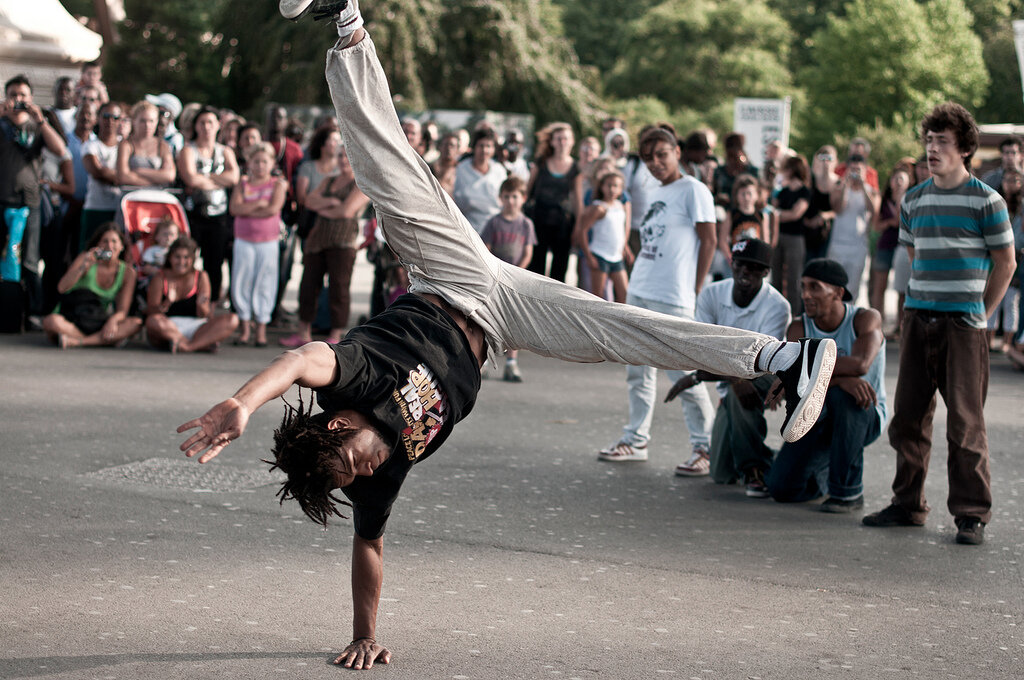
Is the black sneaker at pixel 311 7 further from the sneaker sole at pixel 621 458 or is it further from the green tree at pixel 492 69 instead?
the green tree at pixel 492 69

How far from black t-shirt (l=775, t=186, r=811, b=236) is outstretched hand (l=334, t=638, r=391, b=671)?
9808 mm

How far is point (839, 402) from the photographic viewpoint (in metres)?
6.82

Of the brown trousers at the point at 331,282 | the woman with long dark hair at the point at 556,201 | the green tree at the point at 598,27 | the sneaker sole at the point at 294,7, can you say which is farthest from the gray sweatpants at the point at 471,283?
the green tree at the point at 598,27

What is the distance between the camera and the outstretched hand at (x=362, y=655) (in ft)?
14.4

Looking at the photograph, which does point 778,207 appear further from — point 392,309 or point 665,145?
point 392,309

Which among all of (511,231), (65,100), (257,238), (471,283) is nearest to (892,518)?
(471,283)

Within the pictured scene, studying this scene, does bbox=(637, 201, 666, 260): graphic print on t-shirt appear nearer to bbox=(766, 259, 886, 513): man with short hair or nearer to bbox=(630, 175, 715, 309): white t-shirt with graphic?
bbox=(630, 175, 715, 309): white t-shirt with graphic

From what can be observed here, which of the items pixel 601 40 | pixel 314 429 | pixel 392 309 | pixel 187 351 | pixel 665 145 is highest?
pixel 601 40

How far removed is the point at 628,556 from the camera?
591 cm

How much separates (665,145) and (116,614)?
4.18 m

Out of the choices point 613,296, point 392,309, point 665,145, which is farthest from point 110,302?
point 392,309

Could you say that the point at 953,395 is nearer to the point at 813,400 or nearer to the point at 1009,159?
the point at 813,400

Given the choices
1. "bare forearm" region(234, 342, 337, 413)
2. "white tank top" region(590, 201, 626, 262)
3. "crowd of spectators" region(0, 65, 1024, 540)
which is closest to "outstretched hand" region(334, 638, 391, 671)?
"bare forearm" region(234, 342, 337, 413)

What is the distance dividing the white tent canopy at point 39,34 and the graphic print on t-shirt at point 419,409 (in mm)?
11603
